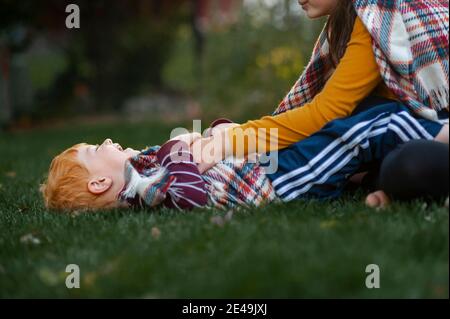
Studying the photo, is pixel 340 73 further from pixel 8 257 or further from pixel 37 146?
pixel 37 146

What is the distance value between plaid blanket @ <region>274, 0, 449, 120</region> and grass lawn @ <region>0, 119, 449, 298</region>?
53 centimetres

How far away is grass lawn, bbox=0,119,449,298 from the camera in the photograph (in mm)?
2105

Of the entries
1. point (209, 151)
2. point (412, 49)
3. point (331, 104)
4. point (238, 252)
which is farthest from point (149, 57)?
point (238, 252)

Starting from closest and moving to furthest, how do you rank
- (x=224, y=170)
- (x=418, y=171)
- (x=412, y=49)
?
(x=418, y=171), (x=412, y=49), (x=224, y=170)

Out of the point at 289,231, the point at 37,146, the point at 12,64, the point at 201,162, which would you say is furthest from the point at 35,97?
the point at 289,231

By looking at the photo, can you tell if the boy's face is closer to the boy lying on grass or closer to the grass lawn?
the boy lying on grass

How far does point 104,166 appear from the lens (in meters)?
3.24

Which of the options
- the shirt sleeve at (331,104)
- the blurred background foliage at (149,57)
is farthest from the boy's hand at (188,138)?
the blurred background foliage at (149,57)

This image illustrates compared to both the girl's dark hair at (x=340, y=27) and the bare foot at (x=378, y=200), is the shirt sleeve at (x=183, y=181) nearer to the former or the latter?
the bare foot at (x=378, y=200)

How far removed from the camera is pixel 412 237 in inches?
92.0

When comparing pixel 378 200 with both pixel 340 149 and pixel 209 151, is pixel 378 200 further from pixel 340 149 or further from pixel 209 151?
pixel 209 151

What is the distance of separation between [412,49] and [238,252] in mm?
1280

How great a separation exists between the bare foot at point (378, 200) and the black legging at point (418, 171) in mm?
69

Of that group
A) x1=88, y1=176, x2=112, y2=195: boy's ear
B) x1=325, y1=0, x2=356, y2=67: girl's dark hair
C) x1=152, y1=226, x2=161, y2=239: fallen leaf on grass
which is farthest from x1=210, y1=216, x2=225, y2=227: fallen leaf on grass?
x1=325, y1=0, x2=356, y2=67: girl's dark hair
